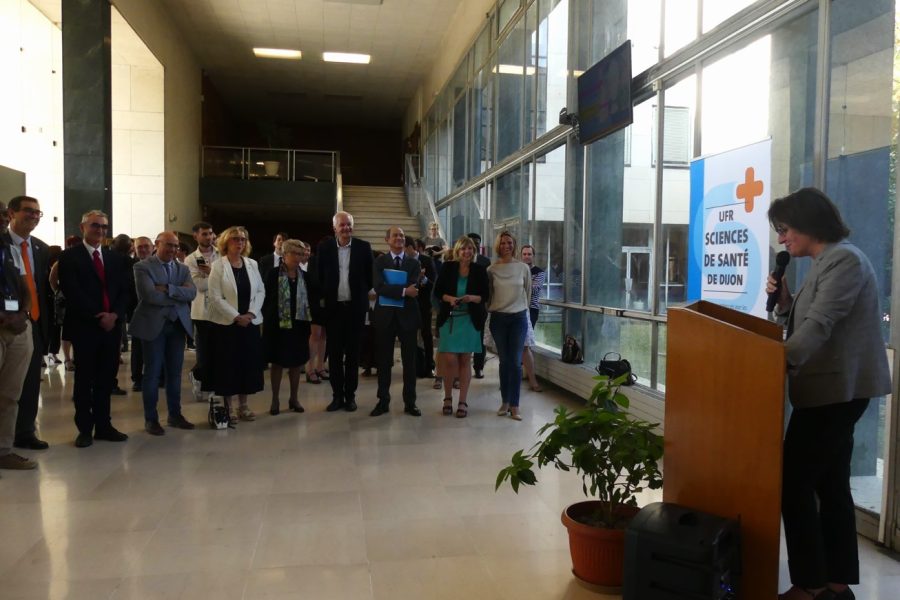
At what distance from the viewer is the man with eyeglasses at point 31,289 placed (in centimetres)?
408

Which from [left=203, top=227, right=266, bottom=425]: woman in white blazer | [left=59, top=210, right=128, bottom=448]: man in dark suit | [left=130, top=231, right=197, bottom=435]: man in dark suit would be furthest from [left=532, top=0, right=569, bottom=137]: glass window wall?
[left=59, top=210, right=128, bottom=448]: man in dark suit

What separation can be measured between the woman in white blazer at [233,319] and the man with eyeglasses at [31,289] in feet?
3.55

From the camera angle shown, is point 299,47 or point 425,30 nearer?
point 425,30

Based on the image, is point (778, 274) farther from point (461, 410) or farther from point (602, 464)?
point (461, 410)

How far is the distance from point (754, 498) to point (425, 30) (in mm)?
13325

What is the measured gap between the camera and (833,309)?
208 centimetres

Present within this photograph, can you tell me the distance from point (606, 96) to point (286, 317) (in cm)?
345

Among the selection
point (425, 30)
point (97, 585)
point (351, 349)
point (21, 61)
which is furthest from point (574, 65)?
point (21, 61)

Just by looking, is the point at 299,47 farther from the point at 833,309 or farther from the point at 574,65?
the point at 833,309

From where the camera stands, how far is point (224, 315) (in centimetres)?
486

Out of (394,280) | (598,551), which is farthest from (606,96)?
(598,551)

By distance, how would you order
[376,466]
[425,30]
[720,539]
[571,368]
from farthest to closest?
[425,30]
[571,368]
[376,466]
[720,539]

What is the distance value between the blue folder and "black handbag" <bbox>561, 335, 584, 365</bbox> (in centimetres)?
204

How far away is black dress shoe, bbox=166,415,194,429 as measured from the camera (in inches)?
198
